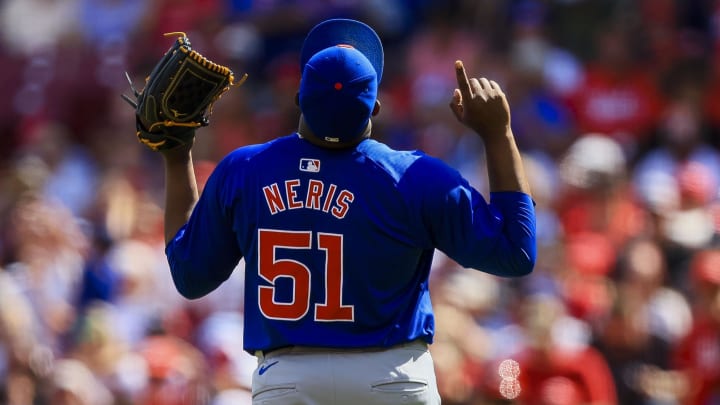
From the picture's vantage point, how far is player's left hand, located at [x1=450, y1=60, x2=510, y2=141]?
3.85 metres

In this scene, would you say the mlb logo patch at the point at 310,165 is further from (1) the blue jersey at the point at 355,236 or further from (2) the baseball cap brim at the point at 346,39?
(2) the baseball cap brim at the point at 346,39

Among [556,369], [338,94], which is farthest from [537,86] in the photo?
[338,94]

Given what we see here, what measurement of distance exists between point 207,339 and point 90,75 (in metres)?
4.78

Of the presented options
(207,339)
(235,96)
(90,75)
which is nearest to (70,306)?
(207,339)

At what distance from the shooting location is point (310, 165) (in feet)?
12.5

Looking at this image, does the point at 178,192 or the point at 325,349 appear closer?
the point at 325,349

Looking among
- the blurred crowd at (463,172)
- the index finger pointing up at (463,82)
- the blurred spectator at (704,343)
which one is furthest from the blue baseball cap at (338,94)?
the blurred spectator at (704,343)

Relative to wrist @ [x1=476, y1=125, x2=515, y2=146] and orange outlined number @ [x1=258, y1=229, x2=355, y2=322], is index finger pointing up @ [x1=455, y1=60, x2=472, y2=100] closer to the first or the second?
wrist @ [x1=476, y1=125, x2=515, y2=146]

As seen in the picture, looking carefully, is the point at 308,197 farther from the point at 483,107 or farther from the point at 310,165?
the point at 483,107

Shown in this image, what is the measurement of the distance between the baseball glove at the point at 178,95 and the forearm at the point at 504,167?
82 cm

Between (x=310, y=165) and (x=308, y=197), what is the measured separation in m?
0.10

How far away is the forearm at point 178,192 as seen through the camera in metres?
4.08

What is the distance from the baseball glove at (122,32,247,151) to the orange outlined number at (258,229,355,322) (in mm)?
510

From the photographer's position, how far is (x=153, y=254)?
904 centimetres
